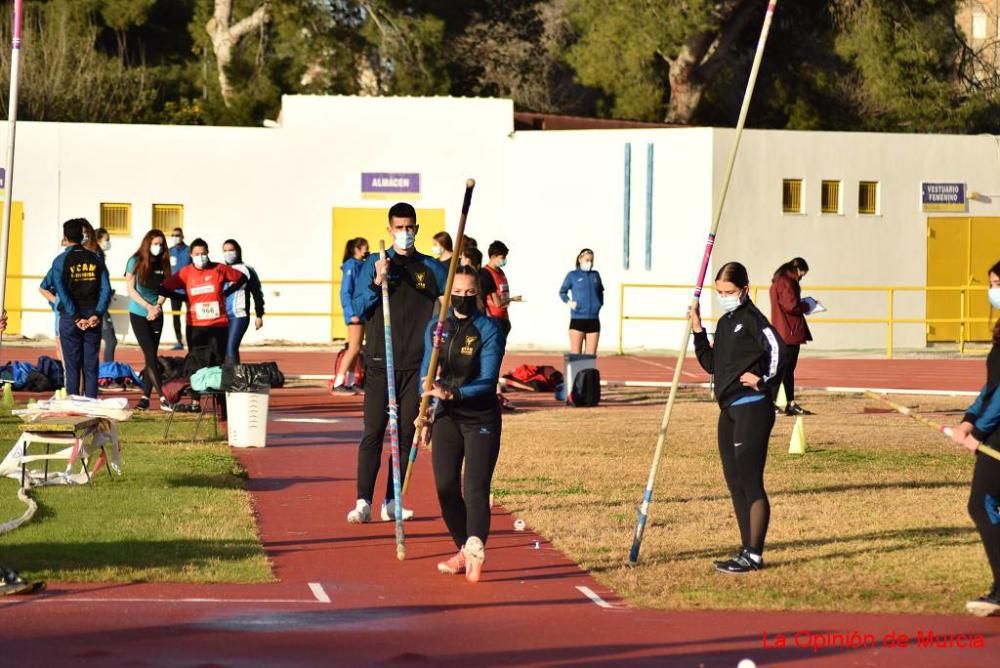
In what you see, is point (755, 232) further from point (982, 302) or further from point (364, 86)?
point (364, 86)

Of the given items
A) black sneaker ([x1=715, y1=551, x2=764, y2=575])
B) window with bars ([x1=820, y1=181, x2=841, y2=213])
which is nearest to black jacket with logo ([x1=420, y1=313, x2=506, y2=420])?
black sneaker ([x1=715, y1=551, x2=764, y2=575])

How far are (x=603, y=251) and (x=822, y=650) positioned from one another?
85.1 feet

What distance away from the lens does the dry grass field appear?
10.1m

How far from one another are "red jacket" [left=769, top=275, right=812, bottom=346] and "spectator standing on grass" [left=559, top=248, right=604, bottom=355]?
3.84 metres

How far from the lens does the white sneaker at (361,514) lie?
12.2m

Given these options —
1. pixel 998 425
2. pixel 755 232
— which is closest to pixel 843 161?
pixel 755 232

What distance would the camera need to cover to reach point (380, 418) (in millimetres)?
11906

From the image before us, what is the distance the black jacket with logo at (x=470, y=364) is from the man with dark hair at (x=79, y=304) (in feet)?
24.9

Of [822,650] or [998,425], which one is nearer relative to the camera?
[822,650]

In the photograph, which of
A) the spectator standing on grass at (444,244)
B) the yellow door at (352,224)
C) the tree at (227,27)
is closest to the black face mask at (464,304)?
the spectator standing on grass at (444,244)

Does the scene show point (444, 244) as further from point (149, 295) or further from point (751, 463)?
point (149, 295)

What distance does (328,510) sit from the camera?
13008 millimetres

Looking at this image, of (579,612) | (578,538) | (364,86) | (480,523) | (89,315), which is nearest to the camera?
(579,612)

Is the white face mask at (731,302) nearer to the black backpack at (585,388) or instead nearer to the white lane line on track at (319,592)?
the white lane line on track at (319,592)
